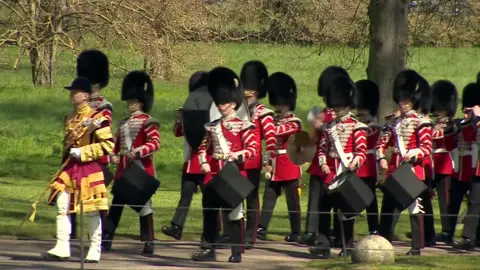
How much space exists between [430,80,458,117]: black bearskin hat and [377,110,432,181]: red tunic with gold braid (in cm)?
176

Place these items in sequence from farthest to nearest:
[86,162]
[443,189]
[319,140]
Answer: [443,189]
[319,140]
[86,162]

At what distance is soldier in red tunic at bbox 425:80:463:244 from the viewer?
13648 mm

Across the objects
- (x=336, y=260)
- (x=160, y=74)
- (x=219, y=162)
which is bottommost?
(x=336, y=260)

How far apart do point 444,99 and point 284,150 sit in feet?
6.84

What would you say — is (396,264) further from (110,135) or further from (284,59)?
(284,59)

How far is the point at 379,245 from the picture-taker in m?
11.0

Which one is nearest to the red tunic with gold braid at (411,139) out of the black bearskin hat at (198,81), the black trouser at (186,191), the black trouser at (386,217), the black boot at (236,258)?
the black trouser at (386,217)

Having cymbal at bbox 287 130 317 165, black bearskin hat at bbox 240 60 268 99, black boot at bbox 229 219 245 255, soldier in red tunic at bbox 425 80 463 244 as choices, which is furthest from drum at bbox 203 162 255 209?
soldier in red tunic at bbox 425 80 463 244

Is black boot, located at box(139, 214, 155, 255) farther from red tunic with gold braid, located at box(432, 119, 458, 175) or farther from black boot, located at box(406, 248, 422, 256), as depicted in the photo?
red tunic with gold braid, located at box(432, 119, 458, 175)

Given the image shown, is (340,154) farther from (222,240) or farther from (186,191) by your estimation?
(186,191)

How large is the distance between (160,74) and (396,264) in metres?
16.2

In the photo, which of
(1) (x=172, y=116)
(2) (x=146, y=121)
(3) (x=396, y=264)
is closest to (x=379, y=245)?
(3) (x=396, y=264)

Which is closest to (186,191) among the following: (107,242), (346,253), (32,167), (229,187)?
(107,242)

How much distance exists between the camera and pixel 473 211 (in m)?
13.1
